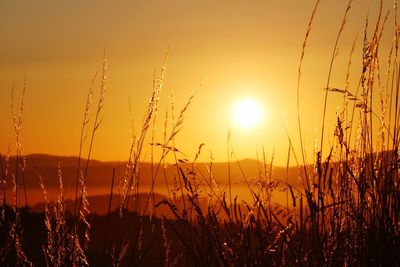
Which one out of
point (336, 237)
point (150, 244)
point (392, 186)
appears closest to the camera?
point (336, 237)

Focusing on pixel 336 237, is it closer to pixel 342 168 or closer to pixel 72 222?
pixel 342 168

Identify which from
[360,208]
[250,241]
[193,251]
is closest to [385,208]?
[360,208]

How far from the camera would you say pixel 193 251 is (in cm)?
228

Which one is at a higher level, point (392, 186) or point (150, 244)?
Result: point (392, 186)

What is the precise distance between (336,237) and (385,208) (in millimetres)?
213

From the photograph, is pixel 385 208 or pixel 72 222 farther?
pixel 72 222

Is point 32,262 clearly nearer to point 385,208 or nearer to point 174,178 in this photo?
point 174,178

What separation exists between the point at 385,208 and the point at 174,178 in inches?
35.5

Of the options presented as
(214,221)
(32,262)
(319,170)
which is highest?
(319,170)

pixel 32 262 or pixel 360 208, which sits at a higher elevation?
pixel 360 208

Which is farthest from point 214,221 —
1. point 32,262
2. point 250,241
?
point 32,262

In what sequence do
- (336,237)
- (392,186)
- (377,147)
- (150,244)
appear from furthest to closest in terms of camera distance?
(377,147)
(150,244)
(392,186)
(336,237)

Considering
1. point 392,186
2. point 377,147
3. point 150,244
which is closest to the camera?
point 392,186

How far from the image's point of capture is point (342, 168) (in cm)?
271
